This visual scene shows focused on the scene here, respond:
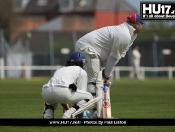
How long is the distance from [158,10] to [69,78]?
361 inches

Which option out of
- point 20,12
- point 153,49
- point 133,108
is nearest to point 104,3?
point 20,12

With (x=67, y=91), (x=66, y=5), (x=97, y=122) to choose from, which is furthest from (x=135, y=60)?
(x=66, y=5)

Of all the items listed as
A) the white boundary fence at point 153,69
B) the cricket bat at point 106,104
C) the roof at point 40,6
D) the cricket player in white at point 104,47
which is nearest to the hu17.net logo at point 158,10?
the cricket player in white at point 104,47

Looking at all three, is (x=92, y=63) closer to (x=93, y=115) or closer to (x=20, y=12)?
(x=93, y=115)

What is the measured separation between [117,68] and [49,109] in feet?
117

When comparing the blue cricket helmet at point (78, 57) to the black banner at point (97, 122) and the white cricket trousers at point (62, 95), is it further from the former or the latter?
the black banner at point (97, 122)

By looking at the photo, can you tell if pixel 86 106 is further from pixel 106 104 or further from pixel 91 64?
pixel 91 64

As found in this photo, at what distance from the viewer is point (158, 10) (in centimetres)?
2078

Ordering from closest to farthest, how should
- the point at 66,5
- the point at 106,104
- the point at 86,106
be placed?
the point at 86,106 → the point at 106,104 → the point at 66,5

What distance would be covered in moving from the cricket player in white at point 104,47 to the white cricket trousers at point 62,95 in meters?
1.55

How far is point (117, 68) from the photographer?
47875 millimetres

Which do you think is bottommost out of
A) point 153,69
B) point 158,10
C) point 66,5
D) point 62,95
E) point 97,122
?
point 153,69

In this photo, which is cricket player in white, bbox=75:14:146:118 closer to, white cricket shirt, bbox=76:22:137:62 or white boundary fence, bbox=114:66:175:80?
white cricket shirt, bbox=76:22:137:62

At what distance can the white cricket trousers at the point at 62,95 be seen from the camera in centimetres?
1202
